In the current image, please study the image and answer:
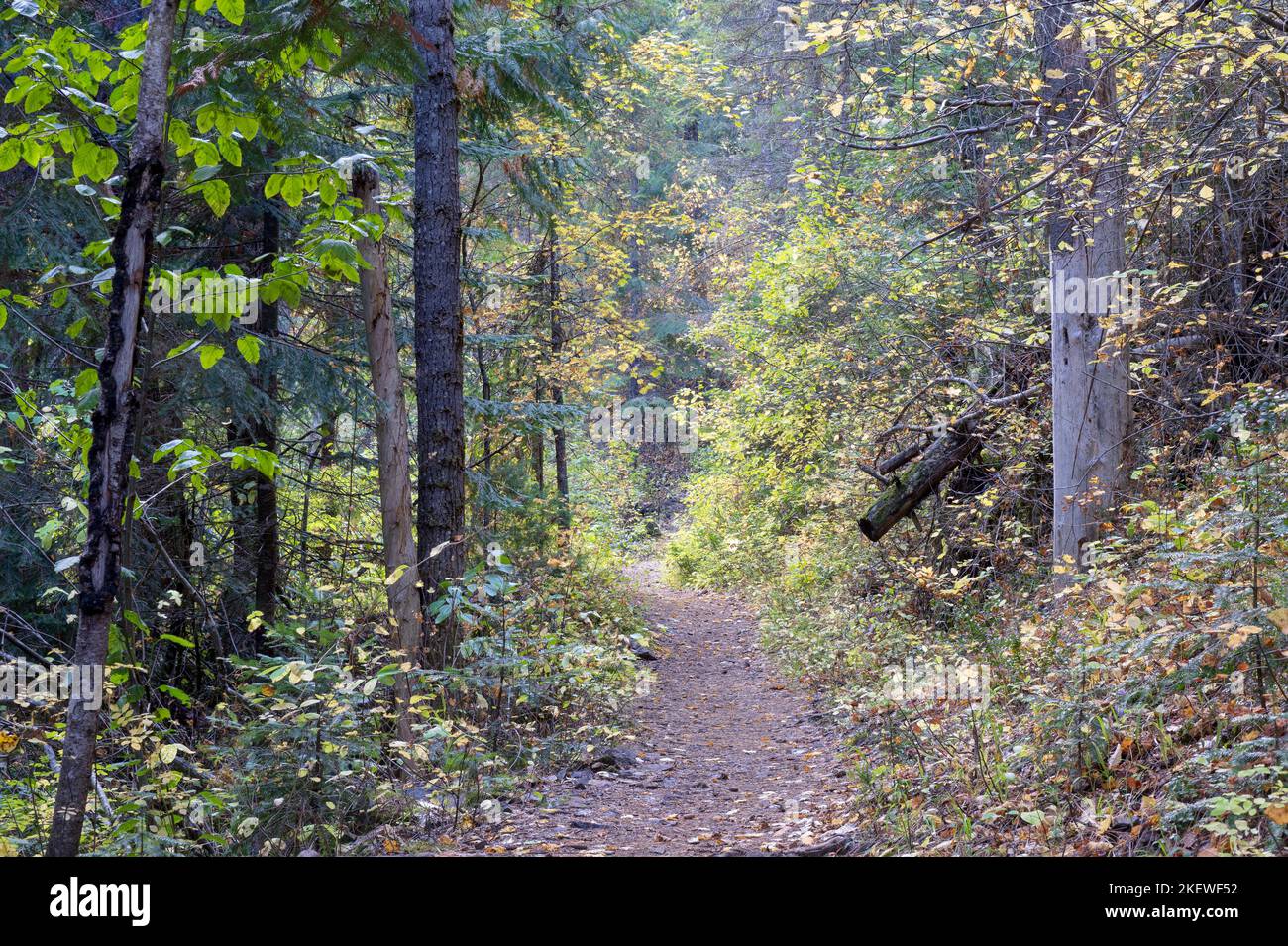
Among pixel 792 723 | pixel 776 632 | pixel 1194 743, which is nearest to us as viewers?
pixel 1194 743

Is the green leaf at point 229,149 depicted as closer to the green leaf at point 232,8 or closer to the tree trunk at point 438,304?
the green leaf at point 232,8

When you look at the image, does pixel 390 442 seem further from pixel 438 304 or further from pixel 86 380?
pixel 86 380

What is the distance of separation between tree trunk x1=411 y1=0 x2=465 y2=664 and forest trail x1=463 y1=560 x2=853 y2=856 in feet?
7.55

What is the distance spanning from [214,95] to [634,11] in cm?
1427

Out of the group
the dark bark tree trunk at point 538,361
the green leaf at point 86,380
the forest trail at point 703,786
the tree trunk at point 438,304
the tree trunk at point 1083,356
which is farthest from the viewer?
the dark bark tree trunk at point 538,361

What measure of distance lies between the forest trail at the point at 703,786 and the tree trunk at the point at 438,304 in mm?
2301

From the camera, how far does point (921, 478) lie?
10102mm

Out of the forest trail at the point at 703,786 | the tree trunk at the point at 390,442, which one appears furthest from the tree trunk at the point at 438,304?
the forest trail at the point at 703,786

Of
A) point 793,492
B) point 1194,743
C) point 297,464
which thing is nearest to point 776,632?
point 793,492

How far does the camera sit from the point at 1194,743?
4320mm

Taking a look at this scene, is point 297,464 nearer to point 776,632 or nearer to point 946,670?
point 776,632

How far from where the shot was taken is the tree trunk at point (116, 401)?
2.92m

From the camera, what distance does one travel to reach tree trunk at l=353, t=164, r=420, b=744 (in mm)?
6914

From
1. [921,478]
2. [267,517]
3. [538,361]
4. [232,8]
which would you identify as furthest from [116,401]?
[538,361]
